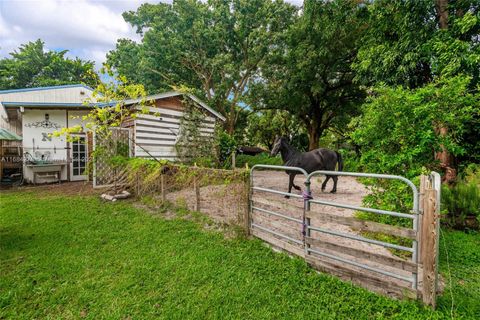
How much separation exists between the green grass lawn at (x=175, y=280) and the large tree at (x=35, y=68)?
26180mm

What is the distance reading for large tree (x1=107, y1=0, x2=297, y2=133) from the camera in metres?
14.4

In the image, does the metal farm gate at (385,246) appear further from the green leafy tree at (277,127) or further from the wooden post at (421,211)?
the green leafy tree at (277,127)

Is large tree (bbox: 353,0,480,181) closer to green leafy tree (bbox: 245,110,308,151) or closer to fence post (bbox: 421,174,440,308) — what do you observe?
fence post (bbox: 421,174,440,308)

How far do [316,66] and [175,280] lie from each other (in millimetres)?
13320

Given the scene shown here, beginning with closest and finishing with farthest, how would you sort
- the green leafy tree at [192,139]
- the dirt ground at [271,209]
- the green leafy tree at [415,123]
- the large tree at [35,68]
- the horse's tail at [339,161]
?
the green leafy tree at [415,123], the dirt ground at [271,209], the horse's tail at [339,161], the green leafy tree at [192,139], the large tree at [35,68]

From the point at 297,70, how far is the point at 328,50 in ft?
7.27

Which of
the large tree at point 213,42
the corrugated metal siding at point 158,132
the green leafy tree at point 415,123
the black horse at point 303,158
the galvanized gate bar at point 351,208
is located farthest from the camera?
the large tree at point 213,42

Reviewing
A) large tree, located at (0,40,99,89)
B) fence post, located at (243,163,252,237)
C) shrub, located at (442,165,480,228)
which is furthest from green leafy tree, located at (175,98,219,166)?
large tree, located at (0,40,99,89)

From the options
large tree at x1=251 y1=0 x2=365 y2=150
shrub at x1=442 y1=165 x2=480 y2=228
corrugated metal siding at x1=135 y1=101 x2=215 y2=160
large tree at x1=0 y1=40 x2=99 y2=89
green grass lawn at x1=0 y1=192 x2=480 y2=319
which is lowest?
green grass lawn at x1=0 y1=192 x2=480 y2=319

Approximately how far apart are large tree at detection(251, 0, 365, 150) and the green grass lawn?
902cm

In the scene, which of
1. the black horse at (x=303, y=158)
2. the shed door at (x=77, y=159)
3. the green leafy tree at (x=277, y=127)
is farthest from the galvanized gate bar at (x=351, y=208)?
the green leafy tree at (x=277, y=127)

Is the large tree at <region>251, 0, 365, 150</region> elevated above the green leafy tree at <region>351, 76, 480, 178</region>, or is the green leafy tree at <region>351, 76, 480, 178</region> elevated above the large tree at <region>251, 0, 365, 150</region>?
the large tree at <region>251, 0, 365, 150</region>

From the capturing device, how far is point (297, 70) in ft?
43.8

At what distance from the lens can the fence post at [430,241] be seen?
2040 millimetres
